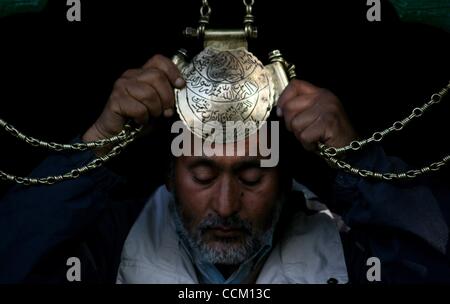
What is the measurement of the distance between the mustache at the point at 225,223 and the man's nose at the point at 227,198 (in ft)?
0.05

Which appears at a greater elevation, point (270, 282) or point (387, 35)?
point (387, 35)

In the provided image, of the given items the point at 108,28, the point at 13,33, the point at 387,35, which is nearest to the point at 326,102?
the point at 387,35

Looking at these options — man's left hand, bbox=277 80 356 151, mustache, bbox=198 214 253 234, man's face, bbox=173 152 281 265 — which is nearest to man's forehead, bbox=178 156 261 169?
man's face, bbox=173 152 281 265

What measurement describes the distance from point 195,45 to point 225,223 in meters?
0.41

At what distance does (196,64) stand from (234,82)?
90 millimetres

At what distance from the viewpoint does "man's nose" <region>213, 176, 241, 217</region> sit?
1971 millimetres

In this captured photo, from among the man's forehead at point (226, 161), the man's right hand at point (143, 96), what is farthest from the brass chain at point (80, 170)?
the man's forehead at point (226, 161)

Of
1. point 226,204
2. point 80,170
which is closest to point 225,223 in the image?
point 226,204

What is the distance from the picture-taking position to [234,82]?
6.11 feet

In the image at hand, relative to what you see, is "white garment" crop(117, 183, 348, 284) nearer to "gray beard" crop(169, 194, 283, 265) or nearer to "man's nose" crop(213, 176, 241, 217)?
"gray beard" crop(169, 194, 283, 265)

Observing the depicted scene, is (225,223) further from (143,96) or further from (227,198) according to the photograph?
(143,96)

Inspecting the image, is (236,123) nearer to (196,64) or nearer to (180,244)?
(196,64)

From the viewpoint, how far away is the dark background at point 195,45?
2107 mm

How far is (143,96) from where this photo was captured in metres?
1.77
